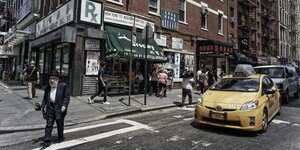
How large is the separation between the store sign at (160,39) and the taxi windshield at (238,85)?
807 centimetres

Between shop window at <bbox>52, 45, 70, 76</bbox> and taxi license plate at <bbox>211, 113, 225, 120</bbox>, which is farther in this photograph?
shop window at <bbox>52, 45, 70, 76</bbox>

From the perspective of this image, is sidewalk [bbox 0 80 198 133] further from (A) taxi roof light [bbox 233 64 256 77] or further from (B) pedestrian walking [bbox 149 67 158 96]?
(A) taxi roof light [bbox 233 64 256 77]

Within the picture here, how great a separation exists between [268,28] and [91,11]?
1463 inches

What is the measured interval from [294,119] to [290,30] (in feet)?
170

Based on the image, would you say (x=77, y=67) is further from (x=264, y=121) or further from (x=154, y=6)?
(x=264, y=121)

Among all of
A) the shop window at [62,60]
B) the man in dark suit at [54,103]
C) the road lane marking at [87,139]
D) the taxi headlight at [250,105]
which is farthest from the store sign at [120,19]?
the taxi headlight at [250,105]

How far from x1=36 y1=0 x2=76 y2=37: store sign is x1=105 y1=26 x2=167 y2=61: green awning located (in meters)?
1.97

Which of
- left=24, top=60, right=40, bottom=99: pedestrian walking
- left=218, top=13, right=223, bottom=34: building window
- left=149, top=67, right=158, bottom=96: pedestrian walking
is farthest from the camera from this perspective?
left=218, top=13, right=223, bottom=34: building window

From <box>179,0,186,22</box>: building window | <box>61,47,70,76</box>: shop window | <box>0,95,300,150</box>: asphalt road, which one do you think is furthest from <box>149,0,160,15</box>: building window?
<box>0,95,300,150</box>: asphalt road

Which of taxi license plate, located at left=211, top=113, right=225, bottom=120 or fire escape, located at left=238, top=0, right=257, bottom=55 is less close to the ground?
fire escape, located at left=238, top=0, right=257, bottom=55

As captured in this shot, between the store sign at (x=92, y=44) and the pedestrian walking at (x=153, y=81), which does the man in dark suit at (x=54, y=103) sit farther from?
the pedestrian walking at (x=153, y=81)

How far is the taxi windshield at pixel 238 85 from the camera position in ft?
23.1

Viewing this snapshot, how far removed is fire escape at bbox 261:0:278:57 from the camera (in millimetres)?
38719

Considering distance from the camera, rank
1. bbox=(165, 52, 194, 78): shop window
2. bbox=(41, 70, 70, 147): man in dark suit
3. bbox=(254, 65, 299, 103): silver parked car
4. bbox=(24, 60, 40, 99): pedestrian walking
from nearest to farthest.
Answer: bbox=(41, 70, 70, 147): man in dark suit < bbox=(24, 60, 40, 99): pedestrian walking < bbox=(254, 65, 299, 103): silver parked car < bbox=(165, 52, 194, 78): shop window
